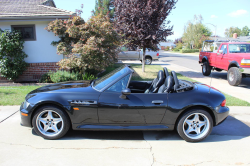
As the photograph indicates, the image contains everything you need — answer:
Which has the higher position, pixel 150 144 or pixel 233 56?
pixel 233 56

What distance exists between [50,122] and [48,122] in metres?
0.04

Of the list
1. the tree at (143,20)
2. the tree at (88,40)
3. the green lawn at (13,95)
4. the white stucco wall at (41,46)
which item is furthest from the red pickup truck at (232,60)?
the green lawn at (13,95)

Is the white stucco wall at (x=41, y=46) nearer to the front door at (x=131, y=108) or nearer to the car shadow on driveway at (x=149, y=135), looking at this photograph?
the car shadow on driveway at (x=149, y=135)

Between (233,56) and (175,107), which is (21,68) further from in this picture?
(233,56)

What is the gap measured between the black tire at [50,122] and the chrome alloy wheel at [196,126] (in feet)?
7.40

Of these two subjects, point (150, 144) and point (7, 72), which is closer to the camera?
point (150, 144)

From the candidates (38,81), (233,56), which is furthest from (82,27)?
(233,56)

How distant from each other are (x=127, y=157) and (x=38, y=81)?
7.11 meters

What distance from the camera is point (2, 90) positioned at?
7.46 meters

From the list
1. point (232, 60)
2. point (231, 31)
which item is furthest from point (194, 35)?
point (232, 60)

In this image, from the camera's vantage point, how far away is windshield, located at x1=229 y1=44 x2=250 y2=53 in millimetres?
9773

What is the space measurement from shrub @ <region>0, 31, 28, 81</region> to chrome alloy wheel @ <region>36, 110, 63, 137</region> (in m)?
5.72

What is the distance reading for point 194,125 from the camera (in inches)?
151

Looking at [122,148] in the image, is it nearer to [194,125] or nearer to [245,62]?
[194,125]
